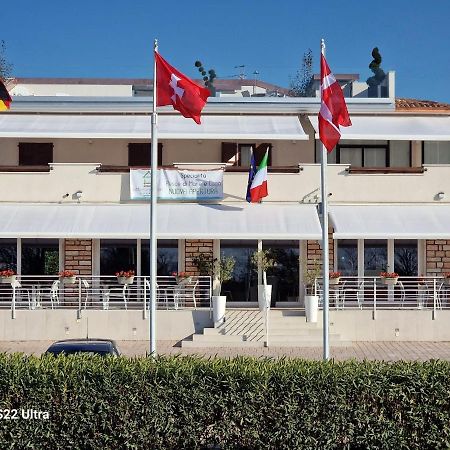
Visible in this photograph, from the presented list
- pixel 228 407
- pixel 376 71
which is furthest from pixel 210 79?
pixel 228 407

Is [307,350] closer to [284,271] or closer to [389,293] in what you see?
[389,293]

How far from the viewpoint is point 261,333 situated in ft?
79.6

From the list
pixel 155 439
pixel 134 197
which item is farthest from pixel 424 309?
pixel 155 439

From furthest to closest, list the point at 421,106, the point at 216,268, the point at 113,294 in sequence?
the point at 421,106, the point at 216,268, the point at 113,294

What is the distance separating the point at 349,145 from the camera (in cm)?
2892

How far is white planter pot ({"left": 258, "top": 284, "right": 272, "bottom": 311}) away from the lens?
24.9 metres

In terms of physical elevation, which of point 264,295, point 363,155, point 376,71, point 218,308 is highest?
point 376,71

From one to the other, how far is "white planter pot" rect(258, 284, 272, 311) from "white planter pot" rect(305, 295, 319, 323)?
1.15m

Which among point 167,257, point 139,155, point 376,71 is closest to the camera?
point 167,257

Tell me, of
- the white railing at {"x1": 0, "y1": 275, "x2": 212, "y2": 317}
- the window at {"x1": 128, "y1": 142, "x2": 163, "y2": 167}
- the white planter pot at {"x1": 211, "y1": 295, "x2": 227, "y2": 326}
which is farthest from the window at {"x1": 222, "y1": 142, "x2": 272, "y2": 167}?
the white planter pot at {"x1": 211, "y1": 295, "x2": 227, "y2": 326}

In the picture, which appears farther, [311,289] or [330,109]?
[311,289]

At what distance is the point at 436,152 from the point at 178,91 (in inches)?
542

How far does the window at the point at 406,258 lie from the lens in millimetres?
27453

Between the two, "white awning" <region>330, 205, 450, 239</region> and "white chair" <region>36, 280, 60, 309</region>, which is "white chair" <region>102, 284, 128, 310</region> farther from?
"white awning" <region>330, 205, 450, 239</region>
